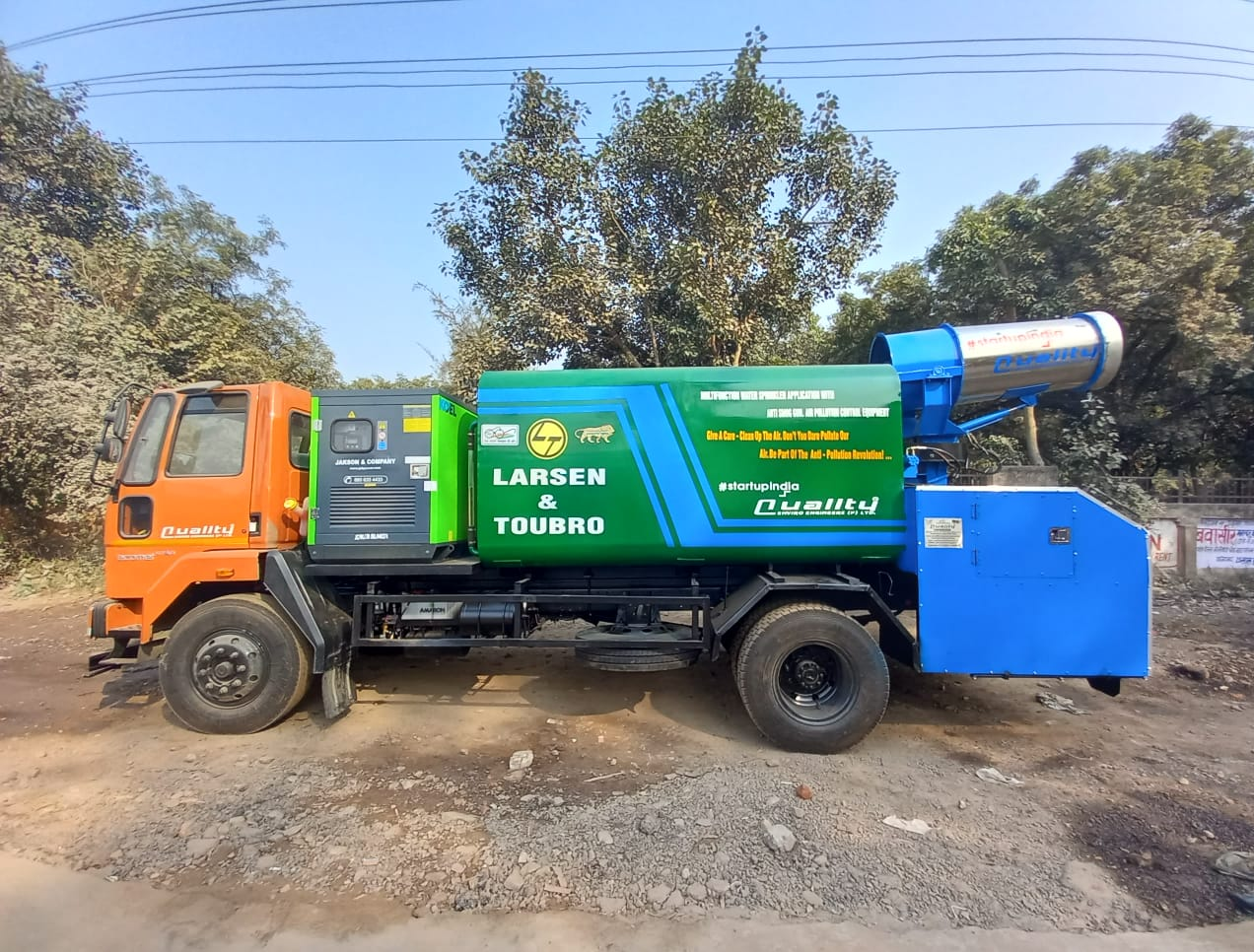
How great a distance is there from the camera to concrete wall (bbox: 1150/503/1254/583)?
9406 millimetres

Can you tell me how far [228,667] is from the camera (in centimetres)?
461

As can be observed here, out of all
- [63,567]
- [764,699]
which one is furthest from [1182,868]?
[63,567]

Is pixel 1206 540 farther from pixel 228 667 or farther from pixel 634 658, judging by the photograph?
pixel 228 667

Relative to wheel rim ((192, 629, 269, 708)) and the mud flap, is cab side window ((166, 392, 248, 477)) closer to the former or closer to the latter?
wheel rim ((192, 629, 269, 708))

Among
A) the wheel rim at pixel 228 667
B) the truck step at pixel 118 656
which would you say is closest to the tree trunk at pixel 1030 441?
the wheel rim at pixel 228 667

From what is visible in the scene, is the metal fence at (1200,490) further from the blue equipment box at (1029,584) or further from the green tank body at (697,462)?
the green tank body at (697,462)

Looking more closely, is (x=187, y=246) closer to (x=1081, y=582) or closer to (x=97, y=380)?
(x=97, y=380)

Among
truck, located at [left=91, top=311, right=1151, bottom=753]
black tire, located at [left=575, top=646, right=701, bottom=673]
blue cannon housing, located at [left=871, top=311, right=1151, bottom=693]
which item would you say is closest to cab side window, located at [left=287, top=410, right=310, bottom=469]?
truck, located at [left=91, top=311, right=1151, bottom=753]

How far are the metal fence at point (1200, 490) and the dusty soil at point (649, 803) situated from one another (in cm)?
523

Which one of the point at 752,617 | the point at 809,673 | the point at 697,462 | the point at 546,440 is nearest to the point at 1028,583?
the point at 809,673

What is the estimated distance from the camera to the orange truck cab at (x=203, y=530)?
15.1 ft

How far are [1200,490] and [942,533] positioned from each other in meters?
8.67

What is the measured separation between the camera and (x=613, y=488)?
4.61m

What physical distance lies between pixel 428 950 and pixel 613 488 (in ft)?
9.17
